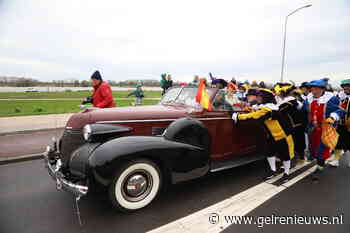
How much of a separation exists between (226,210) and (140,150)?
146 cm

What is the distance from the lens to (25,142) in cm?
586

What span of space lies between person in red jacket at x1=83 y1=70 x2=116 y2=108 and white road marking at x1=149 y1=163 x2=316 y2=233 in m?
3.32

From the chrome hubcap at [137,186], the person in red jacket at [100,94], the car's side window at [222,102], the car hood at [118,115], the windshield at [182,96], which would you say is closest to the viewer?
the chrome hubcap at [137,186]

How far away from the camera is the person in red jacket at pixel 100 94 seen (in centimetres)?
484

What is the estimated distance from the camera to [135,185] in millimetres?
2666

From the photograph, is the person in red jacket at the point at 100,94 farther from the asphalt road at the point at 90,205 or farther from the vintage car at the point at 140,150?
the asphalt road at the point at 90,205

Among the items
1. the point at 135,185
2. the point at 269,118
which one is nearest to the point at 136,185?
the point at 135,185

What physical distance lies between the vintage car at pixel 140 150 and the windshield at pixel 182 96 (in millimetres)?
40

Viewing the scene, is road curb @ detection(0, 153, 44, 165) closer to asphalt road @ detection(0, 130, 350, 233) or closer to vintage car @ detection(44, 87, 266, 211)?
asphalt road @ detection(0, 130, 350, 233)

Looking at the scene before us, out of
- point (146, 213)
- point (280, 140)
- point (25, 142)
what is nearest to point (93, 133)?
point (146, 213)

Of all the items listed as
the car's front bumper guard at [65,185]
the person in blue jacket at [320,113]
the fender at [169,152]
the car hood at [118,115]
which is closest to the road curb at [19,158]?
the car's front bumper guard at [65,185]

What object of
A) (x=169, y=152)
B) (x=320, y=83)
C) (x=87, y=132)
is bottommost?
(x=169, y=152)

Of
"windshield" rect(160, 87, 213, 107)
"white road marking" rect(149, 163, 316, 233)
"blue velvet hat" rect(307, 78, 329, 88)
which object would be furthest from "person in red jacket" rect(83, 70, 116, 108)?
"blue velvet hat" rect(307, 78, 329, 88)

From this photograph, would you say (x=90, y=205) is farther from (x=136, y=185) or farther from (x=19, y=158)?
(x=19, y=158)
